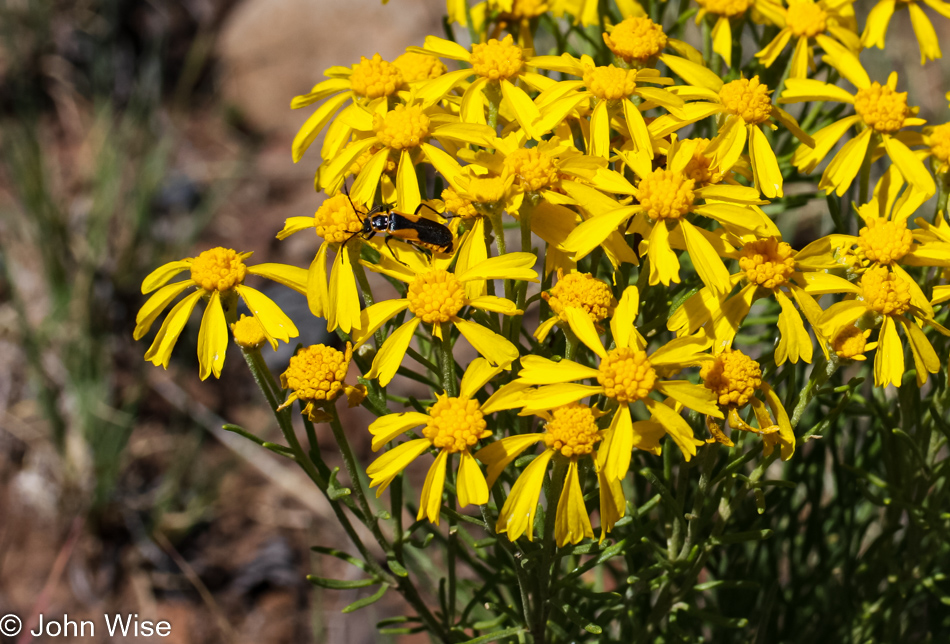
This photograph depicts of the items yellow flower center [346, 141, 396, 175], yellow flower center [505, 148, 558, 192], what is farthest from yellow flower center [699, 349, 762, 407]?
yellow flower center [346, 141, 396, 175]

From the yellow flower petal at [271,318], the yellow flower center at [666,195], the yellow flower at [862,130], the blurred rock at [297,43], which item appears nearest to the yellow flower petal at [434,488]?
the yellow flower petal at [271,318]

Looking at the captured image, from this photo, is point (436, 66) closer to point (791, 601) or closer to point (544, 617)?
point (544, 617)

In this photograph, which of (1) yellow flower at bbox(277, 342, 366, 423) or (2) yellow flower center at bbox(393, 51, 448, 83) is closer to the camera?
(1) yellow flower at bbox(277, 342, 366, 423)

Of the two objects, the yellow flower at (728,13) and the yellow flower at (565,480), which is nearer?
the yellow flower at (565,480)

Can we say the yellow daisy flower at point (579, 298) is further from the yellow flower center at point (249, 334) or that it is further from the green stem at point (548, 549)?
the yellow flower center at point (249, 334)

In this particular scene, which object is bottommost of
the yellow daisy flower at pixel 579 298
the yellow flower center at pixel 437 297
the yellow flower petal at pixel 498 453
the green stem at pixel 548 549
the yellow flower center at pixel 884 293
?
the green stem at pixel 548 549

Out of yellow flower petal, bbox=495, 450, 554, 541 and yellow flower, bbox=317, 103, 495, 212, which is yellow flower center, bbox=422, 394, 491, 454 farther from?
yellow flower, bbox=317, 103, 495, 212

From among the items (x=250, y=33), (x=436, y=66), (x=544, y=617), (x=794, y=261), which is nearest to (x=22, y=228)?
(x=250, y=33)
